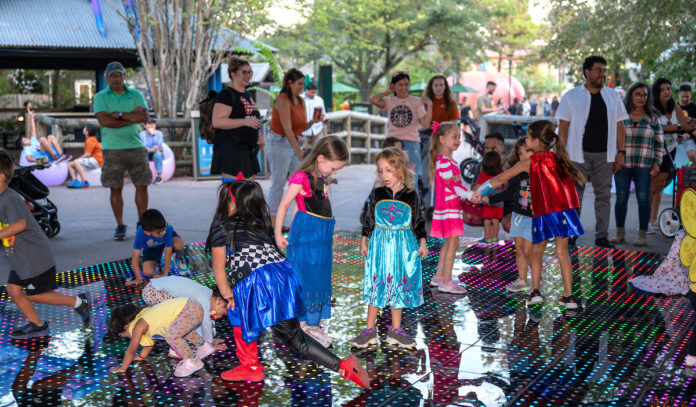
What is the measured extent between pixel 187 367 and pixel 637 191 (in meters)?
5.87

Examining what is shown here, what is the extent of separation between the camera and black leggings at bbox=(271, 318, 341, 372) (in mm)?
3908

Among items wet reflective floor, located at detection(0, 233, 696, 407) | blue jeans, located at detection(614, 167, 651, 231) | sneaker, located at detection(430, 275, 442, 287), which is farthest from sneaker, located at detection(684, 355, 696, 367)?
blue jeans, located at detection(614, 167, 651, 231)

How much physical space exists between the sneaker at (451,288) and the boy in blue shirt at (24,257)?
9.87 feet

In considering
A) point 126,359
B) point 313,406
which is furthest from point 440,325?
point 126,359

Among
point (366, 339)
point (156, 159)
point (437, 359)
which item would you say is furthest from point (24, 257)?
point (156, 159)

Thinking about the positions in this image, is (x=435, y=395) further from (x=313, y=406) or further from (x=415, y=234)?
(x=415, y=234)

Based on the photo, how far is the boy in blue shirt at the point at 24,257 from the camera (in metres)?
4.82

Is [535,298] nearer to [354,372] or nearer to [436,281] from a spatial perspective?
[436,281]

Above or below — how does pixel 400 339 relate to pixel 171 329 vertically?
below

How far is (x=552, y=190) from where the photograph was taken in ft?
18.3

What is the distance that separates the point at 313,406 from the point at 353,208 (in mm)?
7170

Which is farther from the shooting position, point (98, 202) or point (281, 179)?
point (98, 202)

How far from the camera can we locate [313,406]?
3752 millimetres

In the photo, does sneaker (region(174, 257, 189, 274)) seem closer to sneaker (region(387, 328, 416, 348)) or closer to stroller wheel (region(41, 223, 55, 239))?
stroller wheel (region(41, 223, 55, 239))
